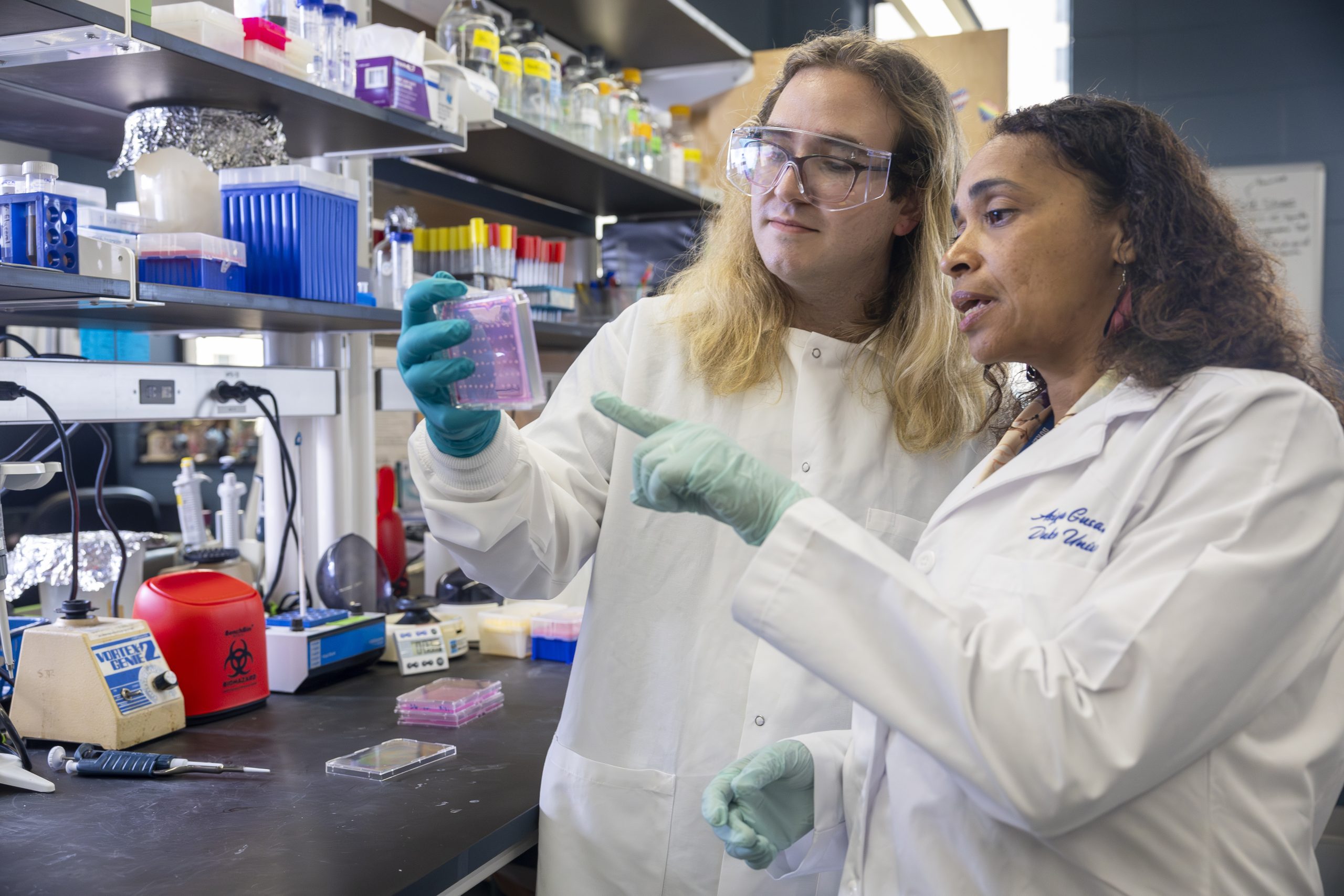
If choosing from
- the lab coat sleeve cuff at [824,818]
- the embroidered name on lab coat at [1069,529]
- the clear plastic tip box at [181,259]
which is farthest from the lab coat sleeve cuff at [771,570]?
the clear plastic tip box at [181,259]

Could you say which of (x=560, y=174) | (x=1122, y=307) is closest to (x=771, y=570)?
(x=1122, y=307)

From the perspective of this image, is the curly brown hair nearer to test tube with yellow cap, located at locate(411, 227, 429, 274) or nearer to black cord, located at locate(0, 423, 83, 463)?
black cord, located at locate(0, 423, 83, 463)

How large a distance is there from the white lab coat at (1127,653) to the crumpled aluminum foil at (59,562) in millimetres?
1329

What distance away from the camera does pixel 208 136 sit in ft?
5.57

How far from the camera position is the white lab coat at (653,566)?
1315mm

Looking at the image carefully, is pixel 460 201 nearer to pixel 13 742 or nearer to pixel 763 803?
pixel 13 742

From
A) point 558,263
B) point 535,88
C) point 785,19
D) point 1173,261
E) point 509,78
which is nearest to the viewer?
point 1173,261

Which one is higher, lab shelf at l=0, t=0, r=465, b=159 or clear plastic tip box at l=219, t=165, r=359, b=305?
lab shelf at l=0, t=0, r=465, b=159

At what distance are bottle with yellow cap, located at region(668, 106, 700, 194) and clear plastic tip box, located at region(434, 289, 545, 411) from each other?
215cm

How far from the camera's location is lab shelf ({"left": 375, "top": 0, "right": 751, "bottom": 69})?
281 centimetres

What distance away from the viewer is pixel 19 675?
1.44 metres

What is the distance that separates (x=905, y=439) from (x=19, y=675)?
1.27m

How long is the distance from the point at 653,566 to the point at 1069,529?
1.91 feet

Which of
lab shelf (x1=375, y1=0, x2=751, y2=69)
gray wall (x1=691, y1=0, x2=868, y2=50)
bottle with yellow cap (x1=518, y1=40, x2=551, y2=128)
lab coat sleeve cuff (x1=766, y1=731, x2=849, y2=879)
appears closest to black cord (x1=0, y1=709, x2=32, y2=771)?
lab coat sleeve cuff (x1=766, y1=731, x2=849, y2=879)
